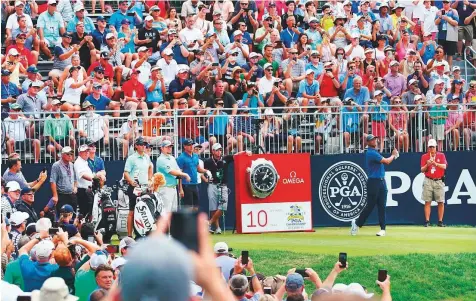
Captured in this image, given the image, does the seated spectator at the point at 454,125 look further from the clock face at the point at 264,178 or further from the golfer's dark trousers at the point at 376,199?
the clock face at the point at 264,178

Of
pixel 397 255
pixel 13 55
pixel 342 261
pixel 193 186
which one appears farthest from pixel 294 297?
pixel 13 55

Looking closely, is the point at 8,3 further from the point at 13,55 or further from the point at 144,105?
the point at 144,105

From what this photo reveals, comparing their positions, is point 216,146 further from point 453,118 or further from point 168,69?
point 453,118

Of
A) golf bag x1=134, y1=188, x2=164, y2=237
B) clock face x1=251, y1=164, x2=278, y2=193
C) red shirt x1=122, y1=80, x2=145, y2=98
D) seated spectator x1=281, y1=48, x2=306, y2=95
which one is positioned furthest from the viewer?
seated spectator x1=281, y1=48, x2=306, y2=95

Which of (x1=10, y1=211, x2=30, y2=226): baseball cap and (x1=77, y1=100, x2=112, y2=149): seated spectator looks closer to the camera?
(x1=10, y1=211, x2=30, y2=226): baseball cap

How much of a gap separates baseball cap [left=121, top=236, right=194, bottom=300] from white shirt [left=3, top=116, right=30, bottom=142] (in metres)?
18.3

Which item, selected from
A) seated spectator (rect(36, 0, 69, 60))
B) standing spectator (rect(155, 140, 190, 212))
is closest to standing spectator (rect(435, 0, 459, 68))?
seated spectator (rect(36, 0, 69, 60))

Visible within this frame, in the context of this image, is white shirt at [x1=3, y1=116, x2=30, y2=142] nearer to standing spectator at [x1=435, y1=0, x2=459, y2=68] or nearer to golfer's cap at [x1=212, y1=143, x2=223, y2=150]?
golfer's cap at [x1=212, y1=143, x2=223, y2=150]

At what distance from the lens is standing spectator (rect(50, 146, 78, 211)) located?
2023 centimetres

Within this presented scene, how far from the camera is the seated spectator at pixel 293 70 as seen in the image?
2469 centimetres

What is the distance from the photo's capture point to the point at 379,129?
76.4 feet

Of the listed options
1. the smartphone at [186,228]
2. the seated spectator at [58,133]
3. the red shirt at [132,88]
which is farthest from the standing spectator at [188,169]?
the smartphone at [186,228]

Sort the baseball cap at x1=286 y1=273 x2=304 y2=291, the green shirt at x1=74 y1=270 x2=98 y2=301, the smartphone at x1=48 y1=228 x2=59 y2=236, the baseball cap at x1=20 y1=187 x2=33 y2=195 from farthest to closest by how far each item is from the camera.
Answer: the baseball cap at x1=20 y1=187 x2=33 y2=195 < the smartphone at x1=48 y1=228 x2=59 y2=236 < the green shirt at x1=74 y1=270 x2=98 y2=301 < the baseball cap at x1=286 y1=273 x2=304 y2=291

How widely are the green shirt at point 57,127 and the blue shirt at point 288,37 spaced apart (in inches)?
266
